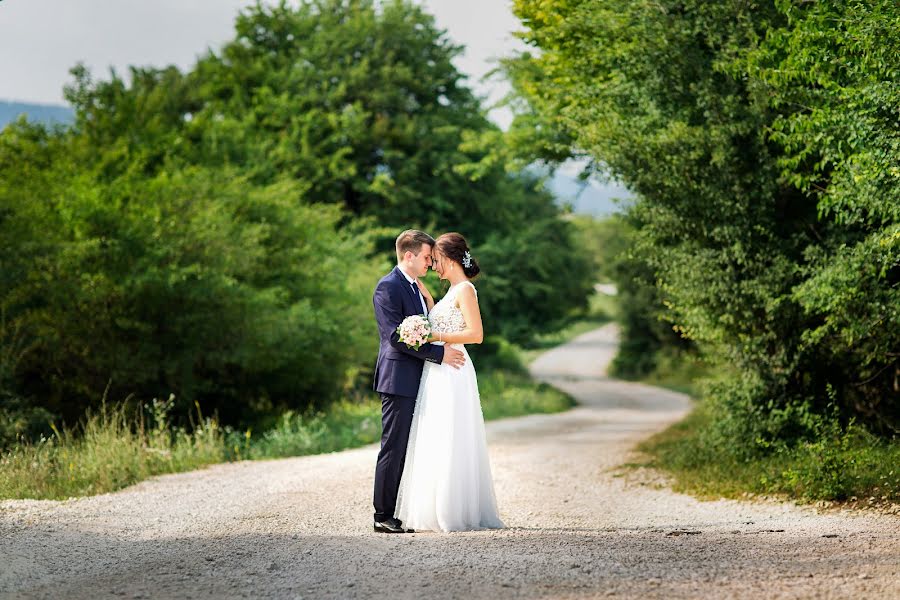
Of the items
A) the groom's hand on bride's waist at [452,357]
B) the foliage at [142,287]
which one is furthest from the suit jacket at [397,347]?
the foliage at [142,287]

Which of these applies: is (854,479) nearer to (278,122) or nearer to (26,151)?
(26,151)

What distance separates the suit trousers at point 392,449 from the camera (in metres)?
7.93

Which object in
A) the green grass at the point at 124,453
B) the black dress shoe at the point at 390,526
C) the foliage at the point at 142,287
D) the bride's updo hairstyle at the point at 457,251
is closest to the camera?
the black dress shoe at the point at 390,526

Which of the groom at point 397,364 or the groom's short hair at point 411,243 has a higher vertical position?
the groom's short hair at point 411,243

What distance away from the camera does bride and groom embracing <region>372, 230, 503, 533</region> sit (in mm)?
7891

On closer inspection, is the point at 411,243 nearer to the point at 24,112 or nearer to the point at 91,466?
the point at 91,466

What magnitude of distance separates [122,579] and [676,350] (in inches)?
1469

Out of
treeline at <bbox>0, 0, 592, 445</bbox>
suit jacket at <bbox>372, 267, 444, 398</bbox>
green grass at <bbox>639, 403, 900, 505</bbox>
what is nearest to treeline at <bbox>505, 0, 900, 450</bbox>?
green grass at <bbox>639, 403, 900, 505</bbox>

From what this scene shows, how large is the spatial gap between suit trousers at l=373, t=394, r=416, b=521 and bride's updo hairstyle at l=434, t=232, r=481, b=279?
121 centimetres

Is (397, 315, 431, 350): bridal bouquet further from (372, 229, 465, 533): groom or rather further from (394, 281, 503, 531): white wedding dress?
(394, 281, 503, 531): white wedding dress

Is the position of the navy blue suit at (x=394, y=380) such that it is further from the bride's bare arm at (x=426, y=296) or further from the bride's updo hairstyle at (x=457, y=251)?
the bride's updo hairstyle at (x=457, y=251)

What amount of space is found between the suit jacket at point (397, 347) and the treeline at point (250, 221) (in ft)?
28.4

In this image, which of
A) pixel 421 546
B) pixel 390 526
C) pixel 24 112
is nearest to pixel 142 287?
pixel 24 112

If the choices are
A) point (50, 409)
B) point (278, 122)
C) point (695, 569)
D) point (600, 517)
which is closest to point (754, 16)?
point (600, 517)
